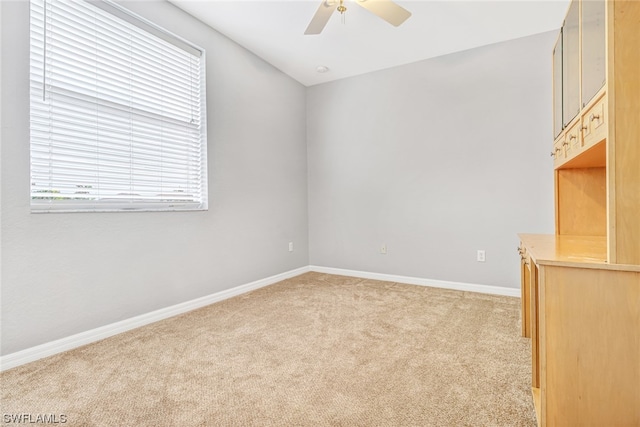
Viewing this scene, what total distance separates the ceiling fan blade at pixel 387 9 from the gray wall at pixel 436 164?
5.21 ft

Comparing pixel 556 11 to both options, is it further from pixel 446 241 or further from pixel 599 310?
pixel 599 310

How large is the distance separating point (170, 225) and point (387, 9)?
7.61 ft

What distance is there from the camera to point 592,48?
A: 4.40ft

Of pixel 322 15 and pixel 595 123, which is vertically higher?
pixel 322 15

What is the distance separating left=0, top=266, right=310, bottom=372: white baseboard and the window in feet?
2.78

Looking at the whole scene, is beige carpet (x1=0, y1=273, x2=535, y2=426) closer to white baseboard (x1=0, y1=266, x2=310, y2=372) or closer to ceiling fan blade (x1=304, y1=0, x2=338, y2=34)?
white baseboard (x1=0, y1=266, x2=310, y2=372)

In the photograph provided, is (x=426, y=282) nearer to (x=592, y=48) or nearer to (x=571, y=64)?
(x=571, y=64)

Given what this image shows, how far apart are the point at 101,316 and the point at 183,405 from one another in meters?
1.19

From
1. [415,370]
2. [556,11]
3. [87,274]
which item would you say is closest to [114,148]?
[87,274]

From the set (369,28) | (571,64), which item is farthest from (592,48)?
A: (369,28)

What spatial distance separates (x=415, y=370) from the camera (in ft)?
5.79

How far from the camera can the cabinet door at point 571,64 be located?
1.61 meters

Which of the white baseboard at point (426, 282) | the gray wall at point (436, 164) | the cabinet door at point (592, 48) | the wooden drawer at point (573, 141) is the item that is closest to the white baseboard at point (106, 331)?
the white baseboard at point (426, 282)

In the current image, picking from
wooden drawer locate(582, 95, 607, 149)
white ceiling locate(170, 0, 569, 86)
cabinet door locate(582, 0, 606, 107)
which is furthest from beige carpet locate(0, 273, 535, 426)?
white ceiling locate(170, 0, 569, 86)
